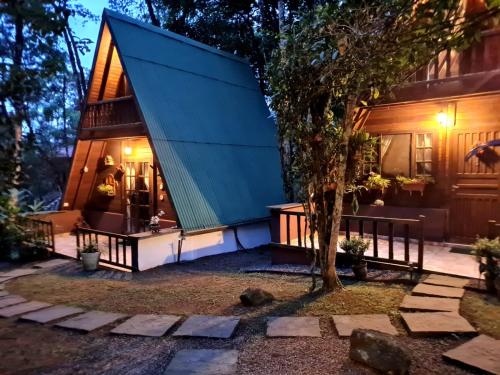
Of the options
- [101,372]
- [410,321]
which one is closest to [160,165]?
[101,372]

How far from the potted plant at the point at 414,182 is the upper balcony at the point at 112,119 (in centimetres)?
633

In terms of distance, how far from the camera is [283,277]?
6.33 m

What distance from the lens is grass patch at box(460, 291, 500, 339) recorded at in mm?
3662

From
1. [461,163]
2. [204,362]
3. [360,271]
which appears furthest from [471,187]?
[204,362]

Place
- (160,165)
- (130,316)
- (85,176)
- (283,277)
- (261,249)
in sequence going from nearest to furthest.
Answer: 1. (130,316)
2. (283,277)
3. (160,165)
4. (261,249)
5. (85,176)

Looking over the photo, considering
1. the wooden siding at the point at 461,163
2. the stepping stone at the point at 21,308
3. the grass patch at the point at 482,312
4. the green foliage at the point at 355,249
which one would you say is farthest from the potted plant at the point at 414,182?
the stepping stone at the point at 21,308

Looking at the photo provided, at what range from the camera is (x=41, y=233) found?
9.48 m

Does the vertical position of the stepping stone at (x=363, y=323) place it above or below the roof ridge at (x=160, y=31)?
below

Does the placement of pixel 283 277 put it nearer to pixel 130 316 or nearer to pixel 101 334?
pixel 130 316

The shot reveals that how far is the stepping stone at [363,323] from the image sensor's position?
3.71 m

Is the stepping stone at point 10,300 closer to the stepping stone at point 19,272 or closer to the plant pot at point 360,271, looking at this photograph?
the stepping stone at point 19,272

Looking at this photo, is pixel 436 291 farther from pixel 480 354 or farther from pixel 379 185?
pixel 379 185

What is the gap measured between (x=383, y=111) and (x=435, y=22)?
5067 mm

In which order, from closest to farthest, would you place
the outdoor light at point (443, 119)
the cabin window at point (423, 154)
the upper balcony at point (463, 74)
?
1. the upper balcony at point (463, 74)
2. the outdoor light at point (443, 119)
3. the cabin window at point (423, 154)
